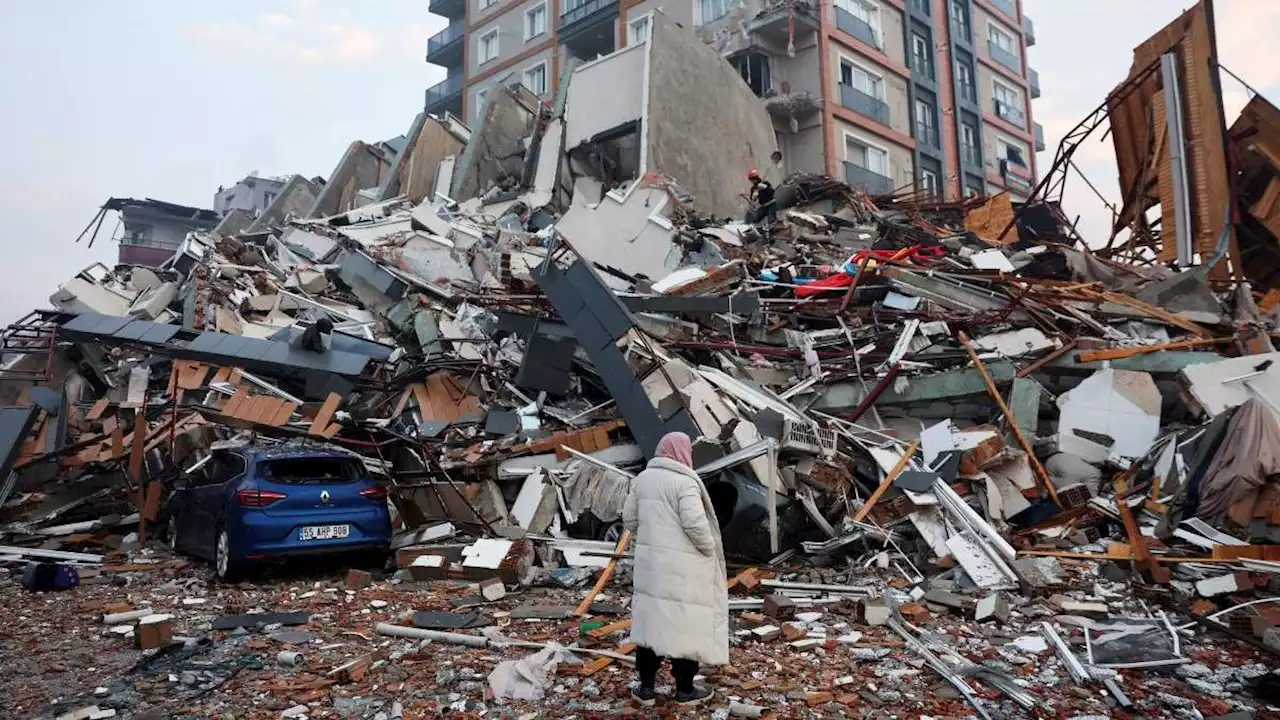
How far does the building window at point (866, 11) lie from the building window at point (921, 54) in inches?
91.8

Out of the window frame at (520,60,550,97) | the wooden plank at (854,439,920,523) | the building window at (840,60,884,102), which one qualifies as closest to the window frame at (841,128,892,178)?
the building window at (840,60,884,102)

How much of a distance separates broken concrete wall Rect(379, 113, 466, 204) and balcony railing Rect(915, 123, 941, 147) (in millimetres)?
18169

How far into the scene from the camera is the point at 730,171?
2178 cm

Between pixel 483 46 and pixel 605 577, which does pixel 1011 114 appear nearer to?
pixel 483 46

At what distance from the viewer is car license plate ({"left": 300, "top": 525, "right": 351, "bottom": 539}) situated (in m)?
7.66

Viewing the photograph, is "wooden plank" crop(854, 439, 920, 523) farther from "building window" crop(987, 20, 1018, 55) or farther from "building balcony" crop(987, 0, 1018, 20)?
"building balcony" crop(987, 0, 1018, 20)

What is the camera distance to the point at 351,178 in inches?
1065

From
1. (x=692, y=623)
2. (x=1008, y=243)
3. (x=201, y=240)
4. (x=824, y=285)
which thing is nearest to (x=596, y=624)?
(x=692, y=623)

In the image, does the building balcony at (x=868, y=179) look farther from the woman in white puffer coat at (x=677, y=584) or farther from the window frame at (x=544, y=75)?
the woman in white puffer coat at (x=677, y=584)

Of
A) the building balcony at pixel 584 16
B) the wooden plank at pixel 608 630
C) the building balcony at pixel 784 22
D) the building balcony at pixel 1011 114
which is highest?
the building balcony at pixel 584 16

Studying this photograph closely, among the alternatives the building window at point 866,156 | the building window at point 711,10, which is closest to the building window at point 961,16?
the building window at point 866,156

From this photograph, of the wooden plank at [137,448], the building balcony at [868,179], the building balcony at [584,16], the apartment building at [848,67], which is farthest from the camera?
the building balcony at [584,16]

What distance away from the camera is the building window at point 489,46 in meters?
37.5

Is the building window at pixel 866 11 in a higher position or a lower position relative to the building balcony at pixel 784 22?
higher
